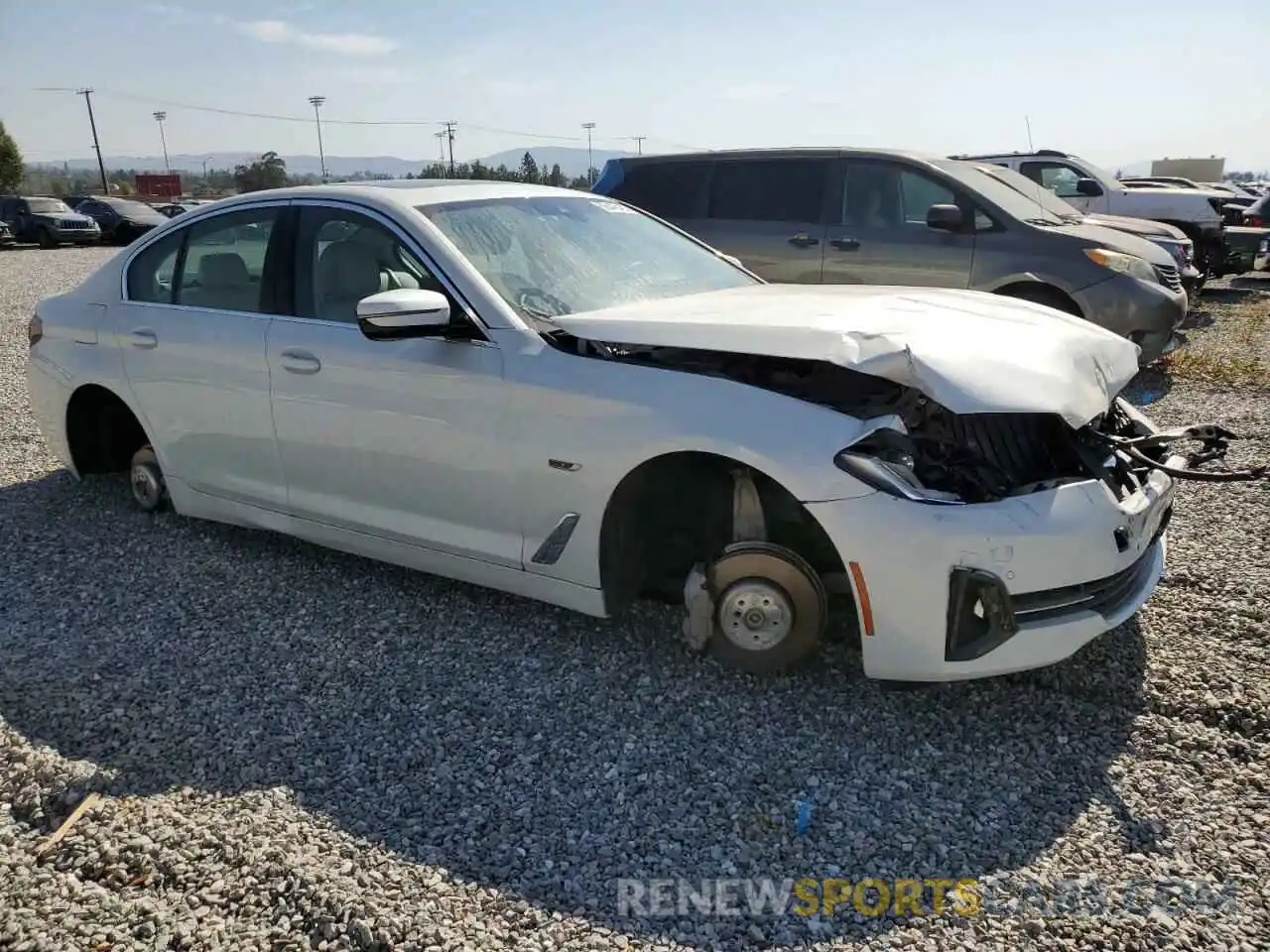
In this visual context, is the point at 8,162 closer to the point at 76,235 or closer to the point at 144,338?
the point at 76,235

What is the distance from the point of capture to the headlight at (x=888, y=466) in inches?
109

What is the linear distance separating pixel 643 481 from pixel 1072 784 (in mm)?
1596

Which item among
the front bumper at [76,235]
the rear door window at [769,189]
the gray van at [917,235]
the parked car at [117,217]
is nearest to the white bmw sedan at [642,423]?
the gray van at [917,235]

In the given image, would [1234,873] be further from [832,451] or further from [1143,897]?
[832,451]

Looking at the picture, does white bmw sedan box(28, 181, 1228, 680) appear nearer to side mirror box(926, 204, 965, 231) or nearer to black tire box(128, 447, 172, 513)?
black tire box(128, 447, 172, 513)

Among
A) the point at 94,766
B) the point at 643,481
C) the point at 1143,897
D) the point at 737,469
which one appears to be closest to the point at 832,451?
the point at 737,469

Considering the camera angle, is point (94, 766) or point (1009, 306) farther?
point (1009, 306)

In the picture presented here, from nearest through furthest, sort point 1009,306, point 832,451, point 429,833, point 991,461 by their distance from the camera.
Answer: point 429,833, point 832,451, point 991,461, point 1009,306

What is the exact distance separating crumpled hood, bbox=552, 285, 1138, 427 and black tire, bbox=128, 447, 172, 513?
268 centimetres

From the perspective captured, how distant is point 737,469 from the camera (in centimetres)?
319

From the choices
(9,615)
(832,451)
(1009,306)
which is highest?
(1009,306)

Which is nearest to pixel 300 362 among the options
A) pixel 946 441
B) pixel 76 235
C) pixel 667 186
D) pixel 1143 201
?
pixel 946 441

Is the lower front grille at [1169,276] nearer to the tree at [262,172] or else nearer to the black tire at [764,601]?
the black tire at [764,601]

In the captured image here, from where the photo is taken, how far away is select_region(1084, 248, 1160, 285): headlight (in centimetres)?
730
